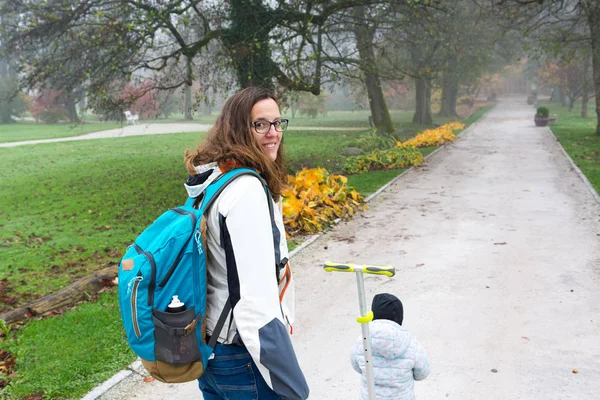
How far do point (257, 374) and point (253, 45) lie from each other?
36.8ft

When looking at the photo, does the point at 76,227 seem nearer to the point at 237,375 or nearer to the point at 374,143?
the point at 237,375

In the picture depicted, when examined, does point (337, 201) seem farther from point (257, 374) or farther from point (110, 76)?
point (257, 374)

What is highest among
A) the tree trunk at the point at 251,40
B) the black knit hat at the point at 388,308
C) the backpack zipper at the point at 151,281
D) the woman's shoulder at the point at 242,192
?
the tree trunk at the point at 251,40

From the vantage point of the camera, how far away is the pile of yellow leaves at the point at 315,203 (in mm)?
9180

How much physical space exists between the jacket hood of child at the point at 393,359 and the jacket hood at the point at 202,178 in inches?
51.4

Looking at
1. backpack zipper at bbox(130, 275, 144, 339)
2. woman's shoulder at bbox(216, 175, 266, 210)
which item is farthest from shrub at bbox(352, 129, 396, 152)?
backpack zipper at bbox(130, 275, 144, 339)

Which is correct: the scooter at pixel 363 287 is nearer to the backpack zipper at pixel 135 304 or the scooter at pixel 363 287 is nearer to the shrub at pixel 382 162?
the backpack zipper at pixel 135 304

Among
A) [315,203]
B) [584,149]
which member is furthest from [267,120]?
[584,149]

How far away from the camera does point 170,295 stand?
1925 millimetres

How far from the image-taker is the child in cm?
293

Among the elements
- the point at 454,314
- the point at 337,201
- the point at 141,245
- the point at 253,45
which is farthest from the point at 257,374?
the point at 253,45

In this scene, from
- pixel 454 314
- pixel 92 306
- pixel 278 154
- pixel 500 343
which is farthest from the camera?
pixel 92 306

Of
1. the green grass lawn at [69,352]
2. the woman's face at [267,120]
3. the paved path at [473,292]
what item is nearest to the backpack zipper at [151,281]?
the woman's face at [267,120]

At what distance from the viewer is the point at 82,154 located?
24953mm
